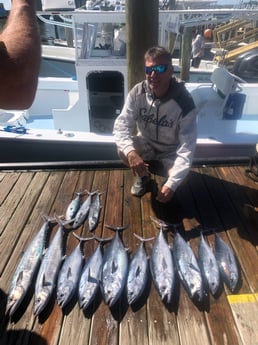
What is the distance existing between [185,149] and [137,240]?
0.99m

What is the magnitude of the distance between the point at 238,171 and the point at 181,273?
1926 mm

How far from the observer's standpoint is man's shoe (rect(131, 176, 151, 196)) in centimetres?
327

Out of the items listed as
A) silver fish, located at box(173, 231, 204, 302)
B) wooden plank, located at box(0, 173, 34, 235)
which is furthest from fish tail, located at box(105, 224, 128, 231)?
wooden plank, located at box(0, 173, 34, 235)

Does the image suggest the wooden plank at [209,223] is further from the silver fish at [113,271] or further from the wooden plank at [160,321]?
the silver fish at [113,271]

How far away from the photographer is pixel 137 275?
7.38 feet

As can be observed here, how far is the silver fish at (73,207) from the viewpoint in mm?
2959

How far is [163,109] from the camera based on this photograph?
3.02 meters

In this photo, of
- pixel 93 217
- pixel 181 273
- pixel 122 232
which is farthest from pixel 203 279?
pixel 93 217

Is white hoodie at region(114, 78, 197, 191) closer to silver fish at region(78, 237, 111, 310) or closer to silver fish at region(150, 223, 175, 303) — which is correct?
silver fish at region(150, 223, 175, 303)

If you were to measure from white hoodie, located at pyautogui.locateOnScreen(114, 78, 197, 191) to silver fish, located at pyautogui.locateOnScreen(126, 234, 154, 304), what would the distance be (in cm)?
71

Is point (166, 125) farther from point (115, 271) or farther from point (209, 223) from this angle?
point (115, 271)

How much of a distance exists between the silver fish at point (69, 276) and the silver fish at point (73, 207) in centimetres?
49

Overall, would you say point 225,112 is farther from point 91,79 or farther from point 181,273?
point 181,273

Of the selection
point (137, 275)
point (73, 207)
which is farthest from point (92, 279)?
point (73, 207)
